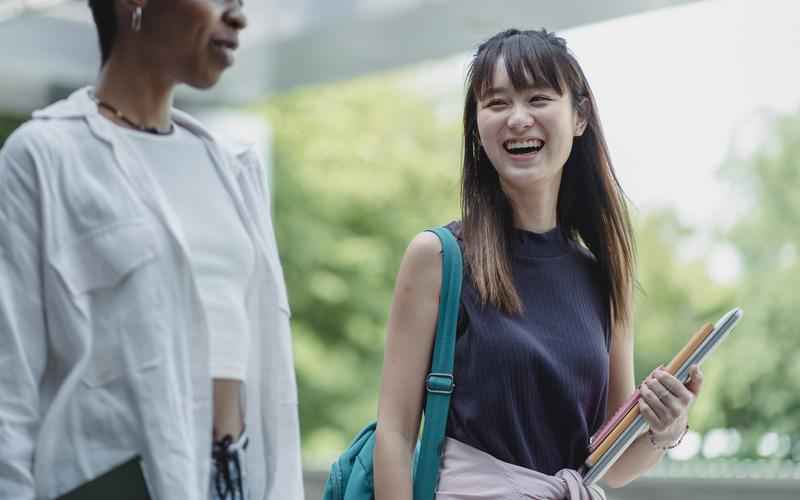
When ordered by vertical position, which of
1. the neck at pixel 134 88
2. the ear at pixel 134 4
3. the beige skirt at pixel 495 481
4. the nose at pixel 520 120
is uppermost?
the ear at pixel 134 4

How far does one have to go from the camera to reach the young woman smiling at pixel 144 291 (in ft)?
5.73

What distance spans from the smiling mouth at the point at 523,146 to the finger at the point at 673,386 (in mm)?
444

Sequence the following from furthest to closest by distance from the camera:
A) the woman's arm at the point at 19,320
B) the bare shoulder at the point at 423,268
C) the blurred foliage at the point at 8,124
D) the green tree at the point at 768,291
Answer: the blurred foliage at the point at 8,124
the green tree at the point at 768,291
the bare shoulder at the point at 423,268
the woman's arm at the point at 19,320

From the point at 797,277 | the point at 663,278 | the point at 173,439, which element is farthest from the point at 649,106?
the point at 173,439

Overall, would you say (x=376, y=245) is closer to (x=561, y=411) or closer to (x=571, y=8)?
(x=571, y=8)

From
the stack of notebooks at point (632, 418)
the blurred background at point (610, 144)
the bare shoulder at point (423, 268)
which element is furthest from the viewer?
the blurred background at point (610, 144)

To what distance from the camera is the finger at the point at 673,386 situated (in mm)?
2152

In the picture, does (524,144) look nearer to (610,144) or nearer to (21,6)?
(610,144)

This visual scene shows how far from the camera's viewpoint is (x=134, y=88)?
1.93m

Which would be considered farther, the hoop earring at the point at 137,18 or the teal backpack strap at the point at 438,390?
the teal backpack strap at the point at 438,390

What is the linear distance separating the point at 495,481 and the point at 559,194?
0.60 metres

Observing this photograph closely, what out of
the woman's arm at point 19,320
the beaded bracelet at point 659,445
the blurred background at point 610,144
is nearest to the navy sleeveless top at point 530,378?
the beaded bracelet at point 659,445

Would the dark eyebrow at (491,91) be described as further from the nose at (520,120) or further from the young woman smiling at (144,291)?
the young woman smiling at (144,291)

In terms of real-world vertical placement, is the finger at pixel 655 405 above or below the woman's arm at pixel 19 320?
below
